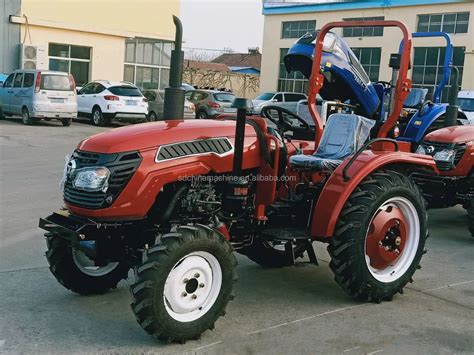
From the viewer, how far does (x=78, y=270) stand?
15.3ft

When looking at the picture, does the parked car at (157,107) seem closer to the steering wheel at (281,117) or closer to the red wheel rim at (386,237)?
the steering wheel at (281,117)

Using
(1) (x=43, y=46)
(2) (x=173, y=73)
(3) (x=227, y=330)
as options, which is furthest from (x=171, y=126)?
(1) (x=43, y=46)

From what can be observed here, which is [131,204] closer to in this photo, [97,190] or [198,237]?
[97,190]

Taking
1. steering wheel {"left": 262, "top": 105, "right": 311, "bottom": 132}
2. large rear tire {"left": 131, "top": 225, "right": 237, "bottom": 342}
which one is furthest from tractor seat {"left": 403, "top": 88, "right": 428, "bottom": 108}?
large rear tire {"left": 131, "top": 225, "right": 237, "bottom": 342}

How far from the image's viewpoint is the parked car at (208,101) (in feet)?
74.4

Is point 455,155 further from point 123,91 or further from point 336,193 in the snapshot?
point 123,91

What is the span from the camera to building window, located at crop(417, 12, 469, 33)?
33.1 m

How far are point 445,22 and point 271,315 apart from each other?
3319 cm

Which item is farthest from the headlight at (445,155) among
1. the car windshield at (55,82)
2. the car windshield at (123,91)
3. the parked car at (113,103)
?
the car windshield at (123,91)

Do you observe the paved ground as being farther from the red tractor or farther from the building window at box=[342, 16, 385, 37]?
the building window at box=[342, 16, 385, 37]

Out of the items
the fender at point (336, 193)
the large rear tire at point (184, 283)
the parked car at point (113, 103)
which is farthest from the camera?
the parked car at point (113, 103)

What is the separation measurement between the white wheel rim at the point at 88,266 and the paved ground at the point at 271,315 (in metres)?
0.19

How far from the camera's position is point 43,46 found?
24734 mm

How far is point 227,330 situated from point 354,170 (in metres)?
1.53
